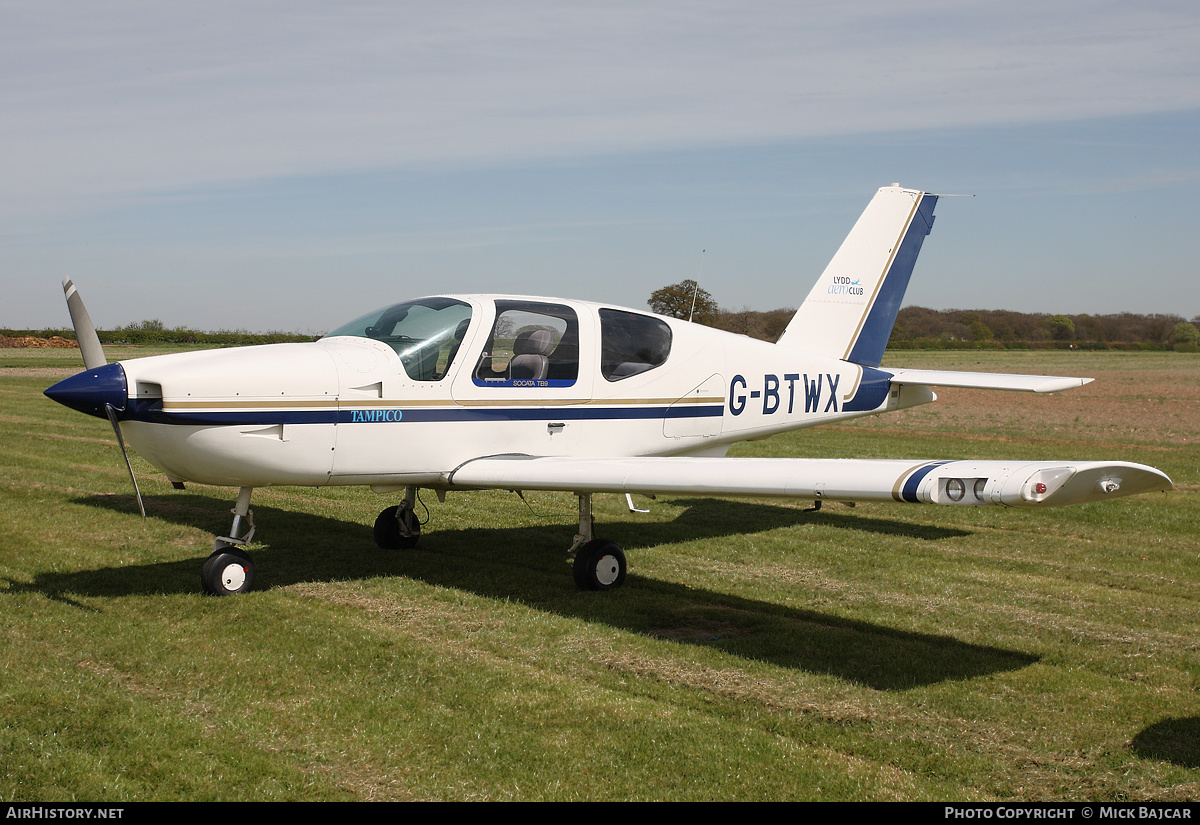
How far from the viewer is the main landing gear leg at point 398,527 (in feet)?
30.6

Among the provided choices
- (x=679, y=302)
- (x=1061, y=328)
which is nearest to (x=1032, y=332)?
(x=1061, y=328)

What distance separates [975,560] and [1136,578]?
131 cm

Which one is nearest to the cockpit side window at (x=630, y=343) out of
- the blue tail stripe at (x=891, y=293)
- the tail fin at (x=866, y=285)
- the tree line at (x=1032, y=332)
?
the tail fin at (x=866, y=285)

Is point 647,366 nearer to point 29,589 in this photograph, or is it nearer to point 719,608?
point 719,608

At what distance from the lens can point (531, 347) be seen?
8.13 meters

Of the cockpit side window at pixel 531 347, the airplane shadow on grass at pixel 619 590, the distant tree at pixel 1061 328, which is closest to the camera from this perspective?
the airplane shadow on grass at pixel 619 590

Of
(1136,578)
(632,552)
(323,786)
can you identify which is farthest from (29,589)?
(1136,578)

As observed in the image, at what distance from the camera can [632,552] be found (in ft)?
30.6

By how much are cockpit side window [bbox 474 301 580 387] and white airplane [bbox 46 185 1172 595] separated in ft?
0.05

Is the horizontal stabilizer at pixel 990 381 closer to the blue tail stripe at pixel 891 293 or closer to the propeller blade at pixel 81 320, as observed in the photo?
the blue tail stripe at pixel 891 293

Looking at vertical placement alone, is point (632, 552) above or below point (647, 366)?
below

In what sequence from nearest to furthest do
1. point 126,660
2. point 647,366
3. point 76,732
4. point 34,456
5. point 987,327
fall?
point 76,732 < point 126,660 < point 647,366 < point 34,456 < point 987,327

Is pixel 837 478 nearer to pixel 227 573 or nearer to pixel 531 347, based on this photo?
pixel 531 347

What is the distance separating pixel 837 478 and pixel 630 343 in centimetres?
308
